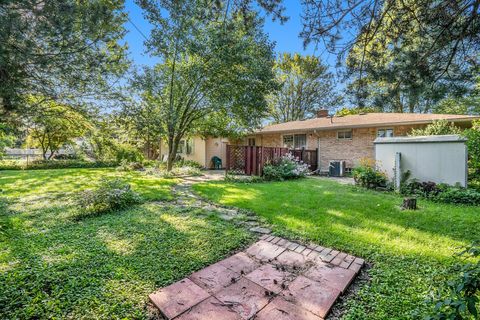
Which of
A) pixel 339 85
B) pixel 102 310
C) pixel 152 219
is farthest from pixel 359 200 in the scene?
pixel 102 310

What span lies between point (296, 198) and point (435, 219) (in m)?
2.82

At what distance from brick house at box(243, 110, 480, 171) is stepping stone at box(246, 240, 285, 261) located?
33.8ft

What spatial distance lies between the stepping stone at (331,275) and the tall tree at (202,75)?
23.7 feet

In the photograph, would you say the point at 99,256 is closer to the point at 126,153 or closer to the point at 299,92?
the point at 126,153

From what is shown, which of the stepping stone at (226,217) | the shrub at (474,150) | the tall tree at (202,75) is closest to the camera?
the stepping stone at (226,217)

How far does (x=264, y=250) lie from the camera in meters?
3.26

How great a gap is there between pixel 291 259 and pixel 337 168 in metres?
10.6

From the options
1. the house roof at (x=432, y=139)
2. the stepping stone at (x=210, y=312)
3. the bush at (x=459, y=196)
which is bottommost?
the stepping stone at (x=210, y=312)

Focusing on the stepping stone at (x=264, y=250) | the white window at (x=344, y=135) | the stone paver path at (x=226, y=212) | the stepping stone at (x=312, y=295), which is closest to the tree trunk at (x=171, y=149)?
the stone paver path at (x=226, y=212)

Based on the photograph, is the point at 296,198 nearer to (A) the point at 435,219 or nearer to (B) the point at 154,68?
(A) the point at 435,219

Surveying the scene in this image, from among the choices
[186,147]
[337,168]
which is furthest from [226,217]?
[186,147]

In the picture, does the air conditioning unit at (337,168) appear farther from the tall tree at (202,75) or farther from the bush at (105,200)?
the bush at (105,200)

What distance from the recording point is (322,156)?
45.5ft

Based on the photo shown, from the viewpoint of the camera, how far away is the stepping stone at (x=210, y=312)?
1.97m
